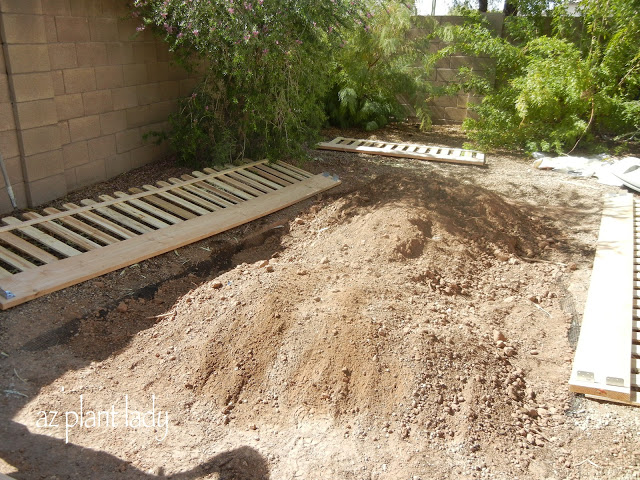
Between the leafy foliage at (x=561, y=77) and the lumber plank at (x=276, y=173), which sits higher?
the leafy foliage at (x=561, y=77)

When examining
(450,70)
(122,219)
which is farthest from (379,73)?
(122,219)

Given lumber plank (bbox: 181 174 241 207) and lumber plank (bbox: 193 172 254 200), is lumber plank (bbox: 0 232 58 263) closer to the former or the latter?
lumber plank (bbox: 181 174 241 207)

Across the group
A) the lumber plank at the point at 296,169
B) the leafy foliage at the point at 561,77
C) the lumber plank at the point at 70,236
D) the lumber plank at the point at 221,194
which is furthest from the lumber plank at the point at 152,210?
the leafy foliage at the point at 561,77

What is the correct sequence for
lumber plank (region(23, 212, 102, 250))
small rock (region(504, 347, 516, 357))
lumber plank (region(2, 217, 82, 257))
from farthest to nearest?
lumber plank (region(23, 212, 102, 250))
lumber plank (region(2, 217, 82, 257))
small rock (region(504, 347, 516, 357))

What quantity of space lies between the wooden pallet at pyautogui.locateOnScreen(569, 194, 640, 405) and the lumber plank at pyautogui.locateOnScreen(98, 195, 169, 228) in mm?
3307

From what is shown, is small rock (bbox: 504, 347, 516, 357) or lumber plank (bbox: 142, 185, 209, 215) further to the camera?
lumber plank (bbox: 142, 185, 209, 215)

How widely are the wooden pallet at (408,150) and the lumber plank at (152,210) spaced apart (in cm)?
319

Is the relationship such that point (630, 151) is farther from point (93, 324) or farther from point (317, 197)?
point (93, 324)

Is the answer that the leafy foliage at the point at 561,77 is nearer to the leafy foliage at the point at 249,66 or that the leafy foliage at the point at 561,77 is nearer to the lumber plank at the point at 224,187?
the leafy foliage at the point at 249,66

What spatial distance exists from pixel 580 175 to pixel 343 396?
531 centimetres

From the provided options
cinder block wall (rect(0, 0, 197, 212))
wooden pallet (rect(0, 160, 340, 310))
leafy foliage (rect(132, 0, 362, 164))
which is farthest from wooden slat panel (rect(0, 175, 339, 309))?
cinder block wall (rect(0, 0, 197, 212))

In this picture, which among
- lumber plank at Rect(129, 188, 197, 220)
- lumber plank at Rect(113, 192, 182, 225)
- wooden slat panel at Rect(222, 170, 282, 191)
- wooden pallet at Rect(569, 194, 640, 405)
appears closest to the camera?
wooden pallet at Rect(569, 194, 640, 405)

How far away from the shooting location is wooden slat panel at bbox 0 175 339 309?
3.49m

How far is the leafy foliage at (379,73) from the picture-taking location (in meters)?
8.23
